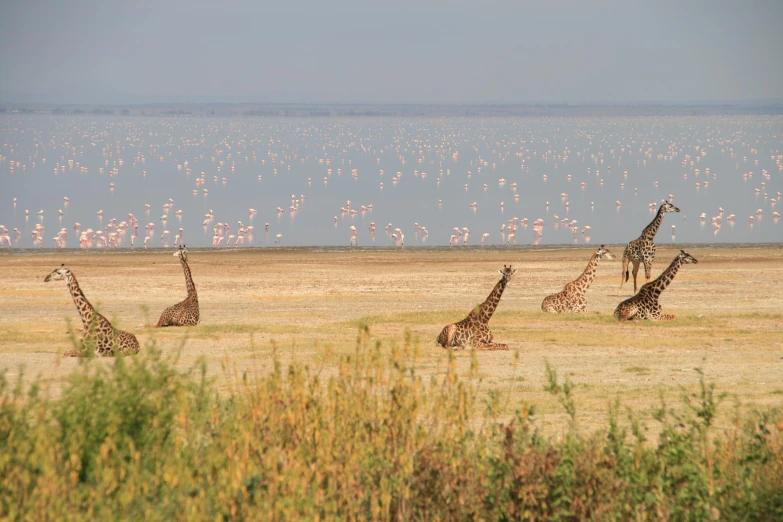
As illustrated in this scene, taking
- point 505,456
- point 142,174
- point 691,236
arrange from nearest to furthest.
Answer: point 505,456 < point 691,236 < point 142,174

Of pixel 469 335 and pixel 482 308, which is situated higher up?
pixel 482 308

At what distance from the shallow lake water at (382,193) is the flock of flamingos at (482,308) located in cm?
2489

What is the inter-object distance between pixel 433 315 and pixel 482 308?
437 centimetres

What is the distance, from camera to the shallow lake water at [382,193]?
54844 millimetres

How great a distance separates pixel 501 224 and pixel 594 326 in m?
37.9

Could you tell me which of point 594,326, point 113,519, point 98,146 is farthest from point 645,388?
point 98,146

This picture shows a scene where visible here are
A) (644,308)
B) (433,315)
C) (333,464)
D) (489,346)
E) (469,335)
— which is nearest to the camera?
(333,464)

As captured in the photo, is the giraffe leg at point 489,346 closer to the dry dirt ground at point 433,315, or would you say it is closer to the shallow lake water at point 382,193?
the dry dirt ground at point 433,315

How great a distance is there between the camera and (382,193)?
79438mm

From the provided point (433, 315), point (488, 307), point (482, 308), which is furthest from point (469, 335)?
point (433, 315)

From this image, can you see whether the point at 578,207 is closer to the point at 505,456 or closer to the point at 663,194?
the point at 663,194

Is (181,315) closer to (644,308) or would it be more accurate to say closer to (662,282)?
(644,308)

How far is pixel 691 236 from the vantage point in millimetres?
54000

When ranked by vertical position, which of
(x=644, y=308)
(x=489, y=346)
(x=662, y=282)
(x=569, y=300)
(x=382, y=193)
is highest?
(x=382, y=193)
